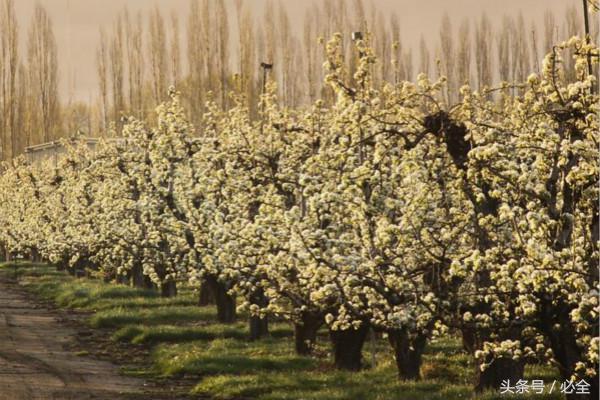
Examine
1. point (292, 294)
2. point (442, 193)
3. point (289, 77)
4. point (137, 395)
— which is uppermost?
point (289, 77)

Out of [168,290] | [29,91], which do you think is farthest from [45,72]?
[168,290]

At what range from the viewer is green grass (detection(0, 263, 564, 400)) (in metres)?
20.7

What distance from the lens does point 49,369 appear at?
85.6 ft

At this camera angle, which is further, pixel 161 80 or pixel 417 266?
pixel 161 80

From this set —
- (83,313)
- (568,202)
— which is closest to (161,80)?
(83,313)

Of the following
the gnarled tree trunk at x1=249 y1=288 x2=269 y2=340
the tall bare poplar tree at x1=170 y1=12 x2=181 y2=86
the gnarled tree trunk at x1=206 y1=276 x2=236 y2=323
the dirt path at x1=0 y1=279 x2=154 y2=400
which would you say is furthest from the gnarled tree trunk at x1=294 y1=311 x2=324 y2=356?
the tall bare poplar tree at x1=170 y1=12 x2=181 y2=86

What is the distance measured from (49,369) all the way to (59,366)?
1.89 feet

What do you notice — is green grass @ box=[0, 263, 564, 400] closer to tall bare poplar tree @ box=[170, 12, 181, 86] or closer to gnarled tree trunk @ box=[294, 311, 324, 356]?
gnarled tree trunk @ box=[294, 311, 324, 356]

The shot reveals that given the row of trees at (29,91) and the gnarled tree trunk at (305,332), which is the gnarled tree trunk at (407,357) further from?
the row of trees at (29,91)

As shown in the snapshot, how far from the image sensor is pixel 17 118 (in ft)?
354

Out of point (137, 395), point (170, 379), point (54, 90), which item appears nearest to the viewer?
point (137, 395)

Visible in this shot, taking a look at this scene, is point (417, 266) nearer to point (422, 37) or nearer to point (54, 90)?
point (422, 37)

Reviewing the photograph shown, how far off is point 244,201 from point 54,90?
272 ft

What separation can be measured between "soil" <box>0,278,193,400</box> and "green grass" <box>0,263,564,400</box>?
0.84 m
